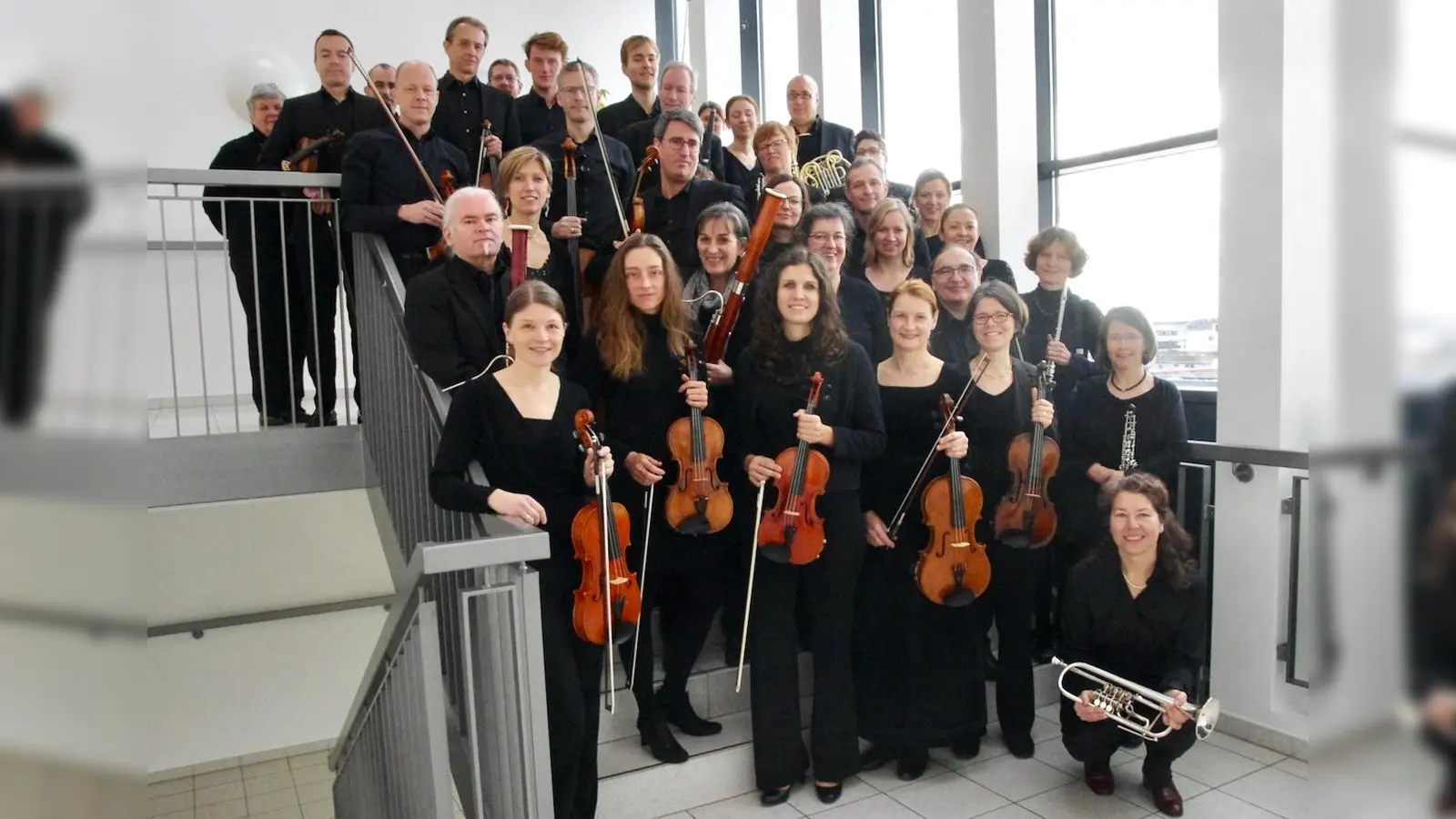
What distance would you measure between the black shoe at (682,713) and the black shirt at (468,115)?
198cm

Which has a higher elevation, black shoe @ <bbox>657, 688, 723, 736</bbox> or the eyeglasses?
the eyeglasses

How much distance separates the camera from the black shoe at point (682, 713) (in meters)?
2.95

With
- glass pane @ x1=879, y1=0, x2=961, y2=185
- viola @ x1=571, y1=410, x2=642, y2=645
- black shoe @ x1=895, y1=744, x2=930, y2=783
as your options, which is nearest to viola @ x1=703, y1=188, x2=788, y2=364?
viola @ x1=571, y1=410, x2=642, y2=645

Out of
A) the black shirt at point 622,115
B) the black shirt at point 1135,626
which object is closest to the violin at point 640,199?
the black shirt at point 622,115

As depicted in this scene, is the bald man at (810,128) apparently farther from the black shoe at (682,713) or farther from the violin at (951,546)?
the black shoe at (682,713)

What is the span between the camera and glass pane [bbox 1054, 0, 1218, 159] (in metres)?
3.95

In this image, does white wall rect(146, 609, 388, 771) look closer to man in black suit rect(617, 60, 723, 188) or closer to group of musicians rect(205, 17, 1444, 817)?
group of musicians rect(205, 17, 1444, 817)

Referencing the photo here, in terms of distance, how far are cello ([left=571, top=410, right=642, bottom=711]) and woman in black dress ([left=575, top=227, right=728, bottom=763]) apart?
1.08ft

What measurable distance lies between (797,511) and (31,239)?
2.53 metres

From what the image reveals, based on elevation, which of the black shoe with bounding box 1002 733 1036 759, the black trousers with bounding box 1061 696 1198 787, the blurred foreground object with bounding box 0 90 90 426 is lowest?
the black shoe with bounding box 1002 733 1036 759

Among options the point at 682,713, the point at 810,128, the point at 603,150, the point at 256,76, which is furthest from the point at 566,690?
the point at 256,76

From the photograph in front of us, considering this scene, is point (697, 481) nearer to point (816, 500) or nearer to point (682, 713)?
point (816, 500)

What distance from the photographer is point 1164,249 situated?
404 cm

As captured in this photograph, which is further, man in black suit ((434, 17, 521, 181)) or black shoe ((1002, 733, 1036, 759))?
man in black suit ((434, 17, 521, 181))
